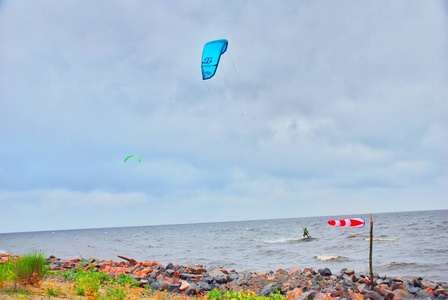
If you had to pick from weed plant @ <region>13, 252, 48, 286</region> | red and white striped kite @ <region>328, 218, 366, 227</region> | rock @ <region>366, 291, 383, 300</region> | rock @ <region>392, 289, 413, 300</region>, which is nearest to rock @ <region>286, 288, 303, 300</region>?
red and white striped kite @ <region>328, 218, 366, 227</region>

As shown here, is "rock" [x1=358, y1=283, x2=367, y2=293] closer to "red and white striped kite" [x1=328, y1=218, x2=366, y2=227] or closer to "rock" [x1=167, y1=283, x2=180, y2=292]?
"red and white striped kite" [x1=328, y1=218, x2=366, y2=227]

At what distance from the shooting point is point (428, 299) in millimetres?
10477

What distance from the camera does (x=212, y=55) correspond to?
14234 mm

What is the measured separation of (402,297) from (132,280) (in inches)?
330

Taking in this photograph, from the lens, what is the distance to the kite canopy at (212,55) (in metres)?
14.0

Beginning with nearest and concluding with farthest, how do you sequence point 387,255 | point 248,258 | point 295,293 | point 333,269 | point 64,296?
point 64,296 < point 295,293 < point 333,269 < point 387,255 < point 248,258

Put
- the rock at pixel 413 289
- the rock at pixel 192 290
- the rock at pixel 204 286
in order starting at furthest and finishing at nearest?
the rock at pixel 413 289 → the rock at pixel 204 286 → the rock at pixel 192 290

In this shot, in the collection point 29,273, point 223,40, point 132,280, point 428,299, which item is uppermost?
point 223,40

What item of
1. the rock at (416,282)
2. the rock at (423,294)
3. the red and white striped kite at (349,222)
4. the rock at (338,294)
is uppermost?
the red and white striped kite at (349,222)

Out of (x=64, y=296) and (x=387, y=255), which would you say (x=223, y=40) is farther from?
(x=387, y=255)

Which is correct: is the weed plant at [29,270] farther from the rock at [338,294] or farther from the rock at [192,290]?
the rock at [338,294]

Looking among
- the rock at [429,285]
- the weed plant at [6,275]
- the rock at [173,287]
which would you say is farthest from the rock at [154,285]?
the rock at [429,285]

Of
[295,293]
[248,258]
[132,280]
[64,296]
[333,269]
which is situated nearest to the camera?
[64,296]

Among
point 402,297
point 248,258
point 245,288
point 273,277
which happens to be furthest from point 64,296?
point 248,258
